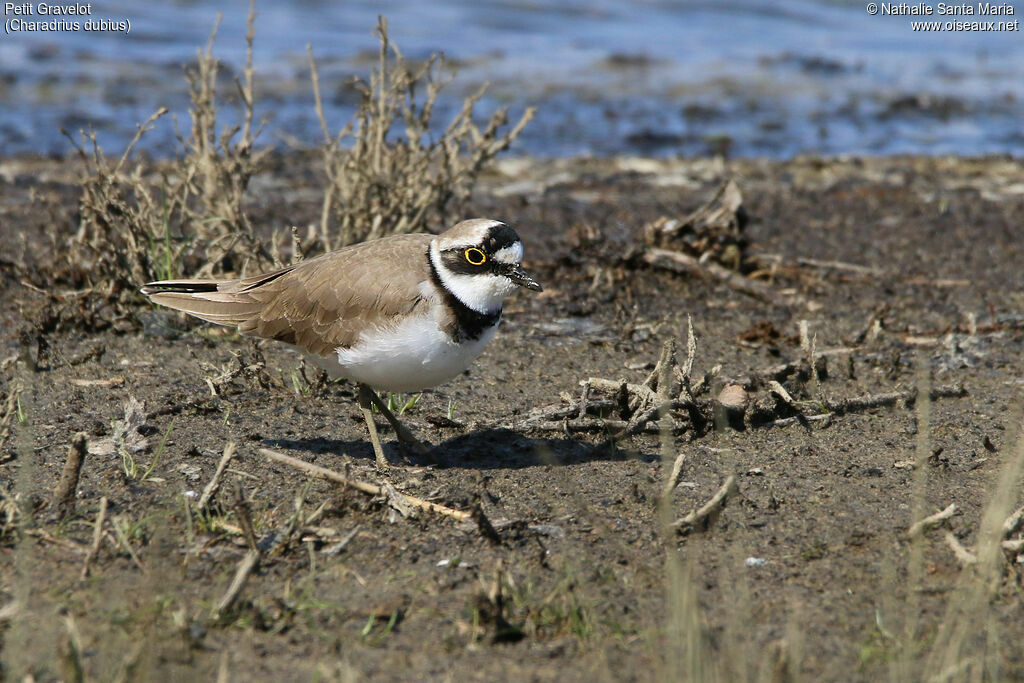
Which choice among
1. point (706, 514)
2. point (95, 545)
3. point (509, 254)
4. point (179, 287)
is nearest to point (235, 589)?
point (95, 545)

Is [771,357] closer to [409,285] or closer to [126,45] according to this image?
[409,285]

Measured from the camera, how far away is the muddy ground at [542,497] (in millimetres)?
3115

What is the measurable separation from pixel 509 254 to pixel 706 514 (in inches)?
54.3

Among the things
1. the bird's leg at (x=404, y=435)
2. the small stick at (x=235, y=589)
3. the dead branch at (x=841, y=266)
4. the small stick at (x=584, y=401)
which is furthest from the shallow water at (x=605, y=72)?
the small stick at (x=235, y=589)

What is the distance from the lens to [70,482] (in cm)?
371

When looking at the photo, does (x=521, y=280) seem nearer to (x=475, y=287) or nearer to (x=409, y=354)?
(x=475, y=287)

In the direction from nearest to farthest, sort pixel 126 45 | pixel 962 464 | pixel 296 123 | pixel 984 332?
pixel 962 464
pixel 984 332
pixel 296 123
pixel 126 45

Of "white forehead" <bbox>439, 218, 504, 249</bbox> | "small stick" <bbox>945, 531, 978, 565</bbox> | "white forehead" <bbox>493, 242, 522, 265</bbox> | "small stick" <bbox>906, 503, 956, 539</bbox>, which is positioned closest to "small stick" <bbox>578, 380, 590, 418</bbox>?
"white forehead" <bbox>493, 242, 522, 265</bbox>

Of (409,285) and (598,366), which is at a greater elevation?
(409,285)

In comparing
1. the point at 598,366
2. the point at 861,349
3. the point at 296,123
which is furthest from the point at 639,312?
the point at 296,123

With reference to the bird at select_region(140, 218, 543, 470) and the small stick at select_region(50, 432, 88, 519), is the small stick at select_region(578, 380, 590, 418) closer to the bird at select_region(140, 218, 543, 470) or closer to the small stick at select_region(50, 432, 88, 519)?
the bird at select_region(140, 218, 543, 470)

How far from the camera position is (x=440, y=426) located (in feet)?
16.2

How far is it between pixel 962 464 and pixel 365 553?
8.17 feet

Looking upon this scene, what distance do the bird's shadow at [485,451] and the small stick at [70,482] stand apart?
98 cm
